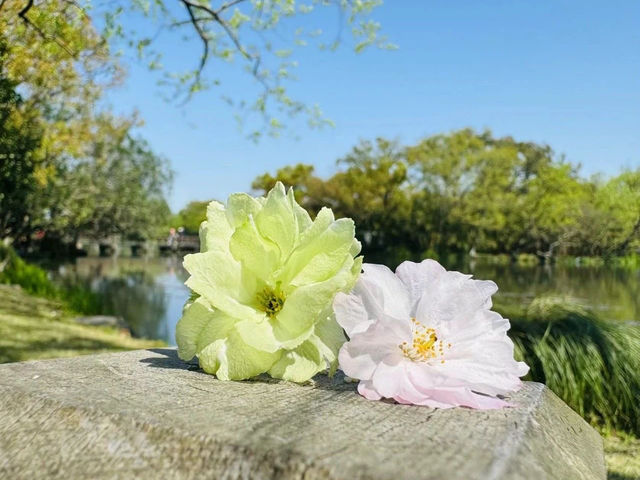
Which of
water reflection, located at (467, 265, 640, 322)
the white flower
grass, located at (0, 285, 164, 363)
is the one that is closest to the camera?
the white flower

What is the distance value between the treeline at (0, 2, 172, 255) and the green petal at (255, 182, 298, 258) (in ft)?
17.7

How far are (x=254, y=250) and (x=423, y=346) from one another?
38cm

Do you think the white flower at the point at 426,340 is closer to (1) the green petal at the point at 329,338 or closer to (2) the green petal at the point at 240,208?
(1) the green petal at the point at 329,338

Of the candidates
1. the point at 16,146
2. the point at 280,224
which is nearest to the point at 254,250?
the point at 280,224

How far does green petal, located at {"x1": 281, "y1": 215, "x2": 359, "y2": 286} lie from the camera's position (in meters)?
1.11

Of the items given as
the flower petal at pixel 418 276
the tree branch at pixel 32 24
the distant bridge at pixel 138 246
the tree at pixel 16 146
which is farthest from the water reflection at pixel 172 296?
the distant bridge at pixel 138 246

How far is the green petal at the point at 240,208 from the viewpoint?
1.20 metres

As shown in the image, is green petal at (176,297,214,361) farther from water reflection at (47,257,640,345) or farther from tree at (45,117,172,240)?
tree at (45,117,172,240)

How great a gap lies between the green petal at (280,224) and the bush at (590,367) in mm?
4121

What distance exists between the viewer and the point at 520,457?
652 mm

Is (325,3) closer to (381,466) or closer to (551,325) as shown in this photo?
(551,325)

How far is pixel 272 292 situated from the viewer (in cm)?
116

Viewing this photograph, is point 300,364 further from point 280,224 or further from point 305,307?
point 280,224

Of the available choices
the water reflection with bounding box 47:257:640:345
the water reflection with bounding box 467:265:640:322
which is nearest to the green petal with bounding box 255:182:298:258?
the water reflection with bounding box 47:257:640:345
